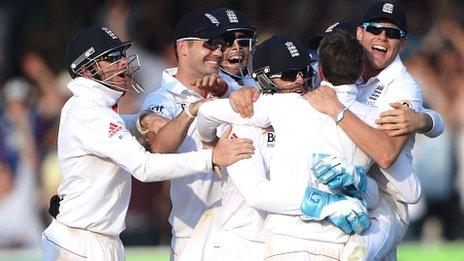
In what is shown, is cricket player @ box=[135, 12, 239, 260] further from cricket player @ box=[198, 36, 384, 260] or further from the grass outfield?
the grass outfield

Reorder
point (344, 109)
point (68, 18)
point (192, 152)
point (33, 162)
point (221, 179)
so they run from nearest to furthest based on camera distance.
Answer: point (344, 109)
point (192, 152)
point (221, 179)
point (33, 162)
point (68, 18)

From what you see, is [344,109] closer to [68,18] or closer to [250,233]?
[250,233]

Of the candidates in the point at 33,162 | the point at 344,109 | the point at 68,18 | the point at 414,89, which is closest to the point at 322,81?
the point at 344,109

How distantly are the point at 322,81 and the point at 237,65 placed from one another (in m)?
1.37

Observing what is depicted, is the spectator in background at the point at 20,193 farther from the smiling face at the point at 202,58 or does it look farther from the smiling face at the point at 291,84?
the smiling face at the point at 291,84

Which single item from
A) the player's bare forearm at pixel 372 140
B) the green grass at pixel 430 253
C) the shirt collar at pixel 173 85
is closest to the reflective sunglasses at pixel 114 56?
the shirt collar at pixel 173 85

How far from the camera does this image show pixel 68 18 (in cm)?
1405

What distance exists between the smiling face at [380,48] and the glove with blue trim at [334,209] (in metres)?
1.11

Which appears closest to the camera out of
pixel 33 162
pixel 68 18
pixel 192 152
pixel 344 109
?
pixel 344 109

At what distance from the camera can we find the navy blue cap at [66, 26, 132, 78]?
7.76 m

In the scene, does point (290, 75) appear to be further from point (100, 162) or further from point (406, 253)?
point (406, 253)

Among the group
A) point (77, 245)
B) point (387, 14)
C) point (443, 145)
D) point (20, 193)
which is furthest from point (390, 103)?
point (20, 193)

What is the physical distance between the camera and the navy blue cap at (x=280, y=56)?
7.29 meters

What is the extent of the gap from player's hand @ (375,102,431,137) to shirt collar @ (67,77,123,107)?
59.5 inches
